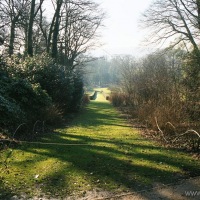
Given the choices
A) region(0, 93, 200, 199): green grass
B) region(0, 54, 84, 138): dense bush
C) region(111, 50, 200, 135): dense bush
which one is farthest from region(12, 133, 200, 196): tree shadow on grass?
region(111, 50, 200, 135): dense bush

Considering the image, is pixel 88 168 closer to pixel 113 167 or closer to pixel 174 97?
pixel 113 167

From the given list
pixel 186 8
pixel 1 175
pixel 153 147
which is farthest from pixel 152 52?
pixel 1 175

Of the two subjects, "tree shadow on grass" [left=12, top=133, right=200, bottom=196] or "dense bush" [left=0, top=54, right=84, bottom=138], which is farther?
"dense bush" [left=0, top=54, right=84, bottom=138]

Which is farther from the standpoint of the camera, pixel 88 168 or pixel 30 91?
pixel 30 91

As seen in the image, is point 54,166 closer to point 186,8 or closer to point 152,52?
point 186,8

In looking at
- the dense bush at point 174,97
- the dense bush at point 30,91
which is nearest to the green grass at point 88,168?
the dense bush at point 30,91

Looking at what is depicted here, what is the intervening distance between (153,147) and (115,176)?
11.9 ft

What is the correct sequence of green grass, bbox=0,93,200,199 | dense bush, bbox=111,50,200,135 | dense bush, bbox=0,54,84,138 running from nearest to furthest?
green grass, bbox=0,93,200,199
dense bush, bbox=0,54,84,138
dense bush, bbox=111,50,200,135

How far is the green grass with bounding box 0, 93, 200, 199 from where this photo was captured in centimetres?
605

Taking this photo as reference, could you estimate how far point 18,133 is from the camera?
11.4 m

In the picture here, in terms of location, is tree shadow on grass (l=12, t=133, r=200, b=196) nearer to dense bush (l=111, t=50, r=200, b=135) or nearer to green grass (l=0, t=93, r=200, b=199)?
green grass (l=0, t=93, r=200, b=199)

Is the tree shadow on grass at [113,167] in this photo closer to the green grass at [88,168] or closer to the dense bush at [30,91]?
the green grass at [88,168]

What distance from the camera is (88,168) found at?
727cm

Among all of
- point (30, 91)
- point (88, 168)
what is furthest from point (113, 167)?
point (30, 91)
